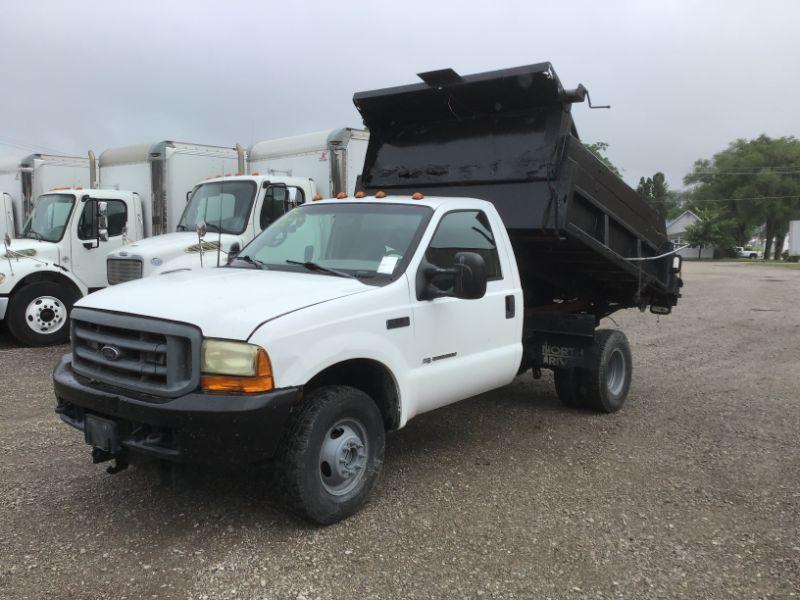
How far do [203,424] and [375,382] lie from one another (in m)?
1.24

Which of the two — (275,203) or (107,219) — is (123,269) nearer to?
(107,219)

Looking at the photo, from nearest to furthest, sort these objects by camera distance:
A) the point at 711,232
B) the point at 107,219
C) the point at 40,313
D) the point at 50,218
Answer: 1. the point at 40,313
2. the point at 50,218
3. the point at 107,219
4. the point at 711,232

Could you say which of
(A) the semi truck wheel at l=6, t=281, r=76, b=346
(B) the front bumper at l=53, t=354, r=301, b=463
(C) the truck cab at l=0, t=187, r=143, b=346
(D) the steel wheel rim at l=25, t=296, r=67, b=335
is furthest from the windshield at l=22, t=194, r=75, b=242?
(B) the front bumper at l=53, t=354, r=301, b=463

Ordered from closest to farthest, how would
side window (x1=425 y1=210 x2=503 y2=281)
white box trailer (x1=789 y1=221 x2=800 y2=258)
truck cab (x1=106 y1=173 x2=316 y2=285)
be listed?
side window (x1=425 y1=210 x2=503 y2=281) → truck cab (x1=106 y1=173 x2=316 y2=285) → white box trailer (x1=789 y1=221 x2=800 y2=258)

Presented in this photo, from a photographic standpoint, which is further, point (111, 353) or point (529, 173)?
A: point (529, 173)

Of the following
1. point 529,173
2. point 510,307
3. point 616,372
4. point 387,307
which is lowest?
point 616,372

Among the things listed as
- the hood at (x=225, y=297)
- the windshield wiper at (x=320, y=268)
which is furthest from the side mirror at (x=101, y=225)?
the windshield wiper at (x=320, y=268)

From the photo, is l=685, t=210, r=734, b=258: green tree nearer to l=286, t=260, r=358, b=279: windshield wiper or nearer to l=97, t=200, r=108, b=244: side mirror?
l=97, t=200, r=108, b=244: side mirror

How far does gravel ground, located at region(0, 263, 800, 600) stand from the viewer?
3477mm

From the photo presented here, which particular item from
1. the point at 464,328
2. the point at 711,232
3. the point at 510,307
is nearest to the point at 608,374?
the point at 510,307

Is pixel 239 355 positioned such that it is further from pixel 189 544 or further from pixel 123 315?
pixel 189 544

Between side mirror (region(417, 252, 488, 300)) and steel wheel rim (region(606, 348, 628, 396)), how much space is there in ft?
8.88

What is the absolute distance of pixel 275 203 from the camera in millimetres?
9703

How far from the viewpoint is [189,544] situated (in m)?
3.80
